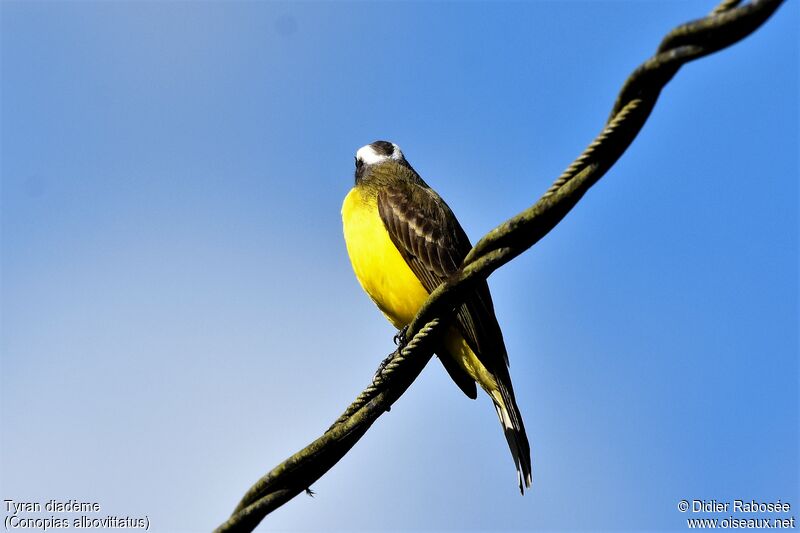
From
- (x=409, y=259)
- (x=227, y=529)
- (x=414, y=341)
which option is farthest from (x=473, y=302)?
(x=227, y=529)

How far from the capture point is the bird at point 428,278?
23.0ft

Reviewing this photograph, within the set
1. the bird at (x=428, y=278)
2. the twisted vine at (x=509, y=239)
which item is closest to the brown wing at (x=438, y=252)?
the bird at (x=428, y=278)

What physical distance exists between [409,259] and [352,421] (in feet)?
7.76

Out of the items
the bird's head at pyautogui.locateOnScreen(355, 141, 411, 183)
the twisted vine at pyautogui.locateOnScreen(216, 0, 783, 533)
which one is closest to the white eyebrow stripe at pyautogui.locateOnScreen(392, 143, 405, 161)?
the bird's head at pyautogui.locateOnScreen(355, 141, 411, 183)

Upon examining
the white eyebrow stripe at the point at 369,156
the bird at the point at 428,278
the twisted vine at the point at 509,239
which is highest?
the white eyebrow stripe at the point at 369,156

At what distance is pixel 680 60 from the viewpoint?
3439 millimetres

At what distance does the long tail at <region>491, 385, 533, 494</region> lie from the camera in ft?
22.1

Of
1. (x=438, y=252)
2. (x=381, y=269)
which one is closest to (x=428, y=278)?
(x=438, y=252)

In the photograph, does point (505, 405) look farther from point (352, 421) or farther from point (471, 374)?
point (352, 421)

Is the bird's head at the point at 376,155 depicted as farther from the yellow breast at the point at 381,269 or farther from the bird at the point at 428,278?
the yellow breast at the point at 381,269

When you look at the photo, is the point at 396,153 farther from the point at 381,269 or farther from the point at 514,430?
the point at 514,430

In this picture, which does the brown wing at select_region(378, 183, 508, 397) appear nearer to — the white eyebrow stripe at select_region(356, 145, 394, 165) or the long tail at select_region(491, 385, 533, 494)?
the long tail at select_region(491, 385, 533, 494)

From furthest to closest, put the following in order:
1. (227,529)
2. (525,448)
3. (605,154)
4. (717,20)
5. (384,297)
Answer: (384,297)
(525,448)
(227,529)
(605,154)
(717,20)

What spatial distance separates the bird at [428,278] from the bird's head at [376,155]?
1254mm
